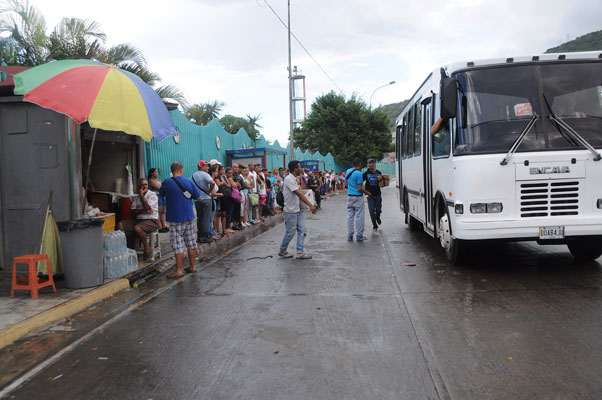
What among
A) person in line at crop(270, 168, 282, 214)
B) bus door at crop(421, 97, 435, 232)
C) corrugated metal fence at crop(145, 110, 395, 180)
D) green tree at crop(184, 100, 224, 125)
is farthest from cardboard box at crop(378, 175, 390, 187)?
green tree at crop(184, 100, 224, 125)

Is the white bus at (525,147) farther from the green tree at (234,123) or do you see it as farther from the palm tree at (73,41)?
the green tree at (234,123)

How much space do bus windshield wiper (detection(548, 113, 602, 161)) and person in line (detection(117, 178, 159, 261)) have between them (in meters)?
6.48

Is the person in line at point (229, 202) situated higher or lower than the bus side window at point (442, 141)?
lower

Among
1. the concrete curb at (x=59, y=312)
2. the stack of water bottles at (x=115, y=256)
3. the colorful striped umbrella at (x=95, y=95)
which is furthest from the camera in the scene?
the stack of water bottles at (x=115, y=256)

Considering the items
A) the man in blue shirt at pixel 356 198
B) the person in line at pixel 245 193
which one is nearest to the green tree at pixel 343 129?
the person in line at pixel 245 193

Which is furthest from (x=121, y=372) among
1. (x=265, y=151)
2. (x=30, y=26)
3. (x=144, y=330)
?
(x=265, y=151)

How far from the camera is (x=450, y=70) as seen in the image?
7543mm

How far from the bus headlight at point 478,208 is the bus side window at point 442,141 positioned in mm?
1027

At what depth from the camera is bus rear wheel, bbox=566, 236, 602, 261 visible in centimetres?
782

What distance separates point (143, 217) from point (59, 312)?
11.2ft

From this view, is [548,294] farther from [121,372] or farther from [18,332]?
[18,332]

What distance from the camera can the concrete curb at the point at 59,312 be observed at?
5199mm

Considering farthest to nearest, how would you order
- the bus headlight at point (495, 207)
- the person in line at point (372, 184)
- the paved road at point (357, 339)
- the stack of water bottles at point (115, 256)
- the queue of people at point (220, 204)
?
the person in line at point (372, 184) → the queue of people at point (220, 204) → the stack of water bottles at point (115, 256) → the bus headlight at point (495, 207) → the paved road at point (357, 339)

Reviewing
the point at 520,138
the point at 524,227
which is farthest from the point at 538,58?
the point at 524,227
